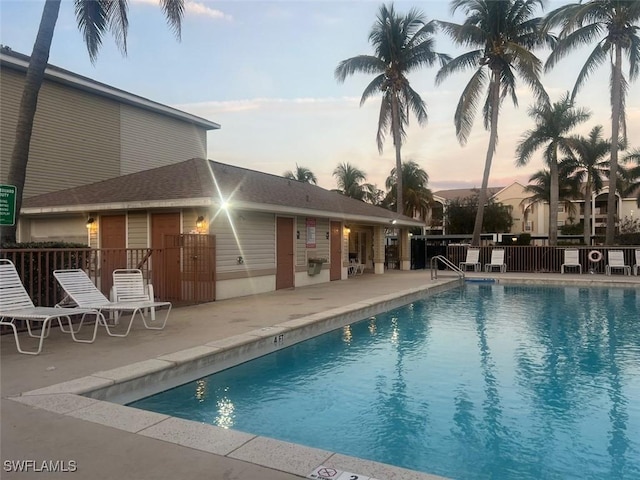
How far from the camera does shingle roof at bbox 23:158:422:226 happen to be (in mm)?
11328

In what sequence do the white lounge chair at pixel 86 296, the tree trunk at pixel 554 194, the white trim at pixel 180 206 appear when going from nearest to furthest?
the white lounge chair at pixel 86 296 < the white trim at pixel 180 206 < the tree trunk at pixel 554 194

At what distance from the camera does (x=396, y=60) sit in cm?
2662

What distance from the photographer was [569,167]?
33.6 metres

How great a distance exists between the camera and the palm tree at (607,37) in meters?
20.4

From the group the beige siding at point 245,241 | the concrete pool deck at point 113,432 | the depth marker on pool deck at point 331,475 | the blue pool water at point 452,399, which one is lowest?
the blue pool water at point 452,399

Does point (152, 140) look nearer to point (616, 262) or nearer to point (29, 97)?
point (29, 97)

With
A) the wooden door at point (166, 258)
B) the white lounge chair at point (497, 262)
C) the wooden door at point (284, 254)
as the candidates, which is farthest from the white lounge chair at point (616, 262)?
the wooden door at point (166, 258)

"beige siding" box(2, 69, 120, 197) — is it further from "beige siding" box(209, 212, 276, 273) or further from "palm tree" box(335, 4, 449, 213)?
"palm tree" box(335, 4, 449, 213)

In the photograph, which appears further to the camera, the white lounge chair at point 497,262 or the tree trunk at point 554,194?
the tree trunk at point 554,194

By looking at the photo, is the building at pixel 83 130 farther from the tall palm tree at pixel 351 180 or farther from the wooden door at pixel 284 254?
the tall palm tree at pixel 351 180

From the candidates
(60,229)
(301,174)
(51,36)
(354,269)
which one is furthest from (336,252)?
(301,174)

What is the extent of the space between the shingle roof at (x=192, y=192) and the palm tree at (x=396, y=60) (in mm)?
12807

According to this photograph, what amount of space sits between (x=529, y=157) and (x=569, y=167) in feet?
25.1

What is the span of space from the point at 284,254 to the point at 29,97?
25.5ft
